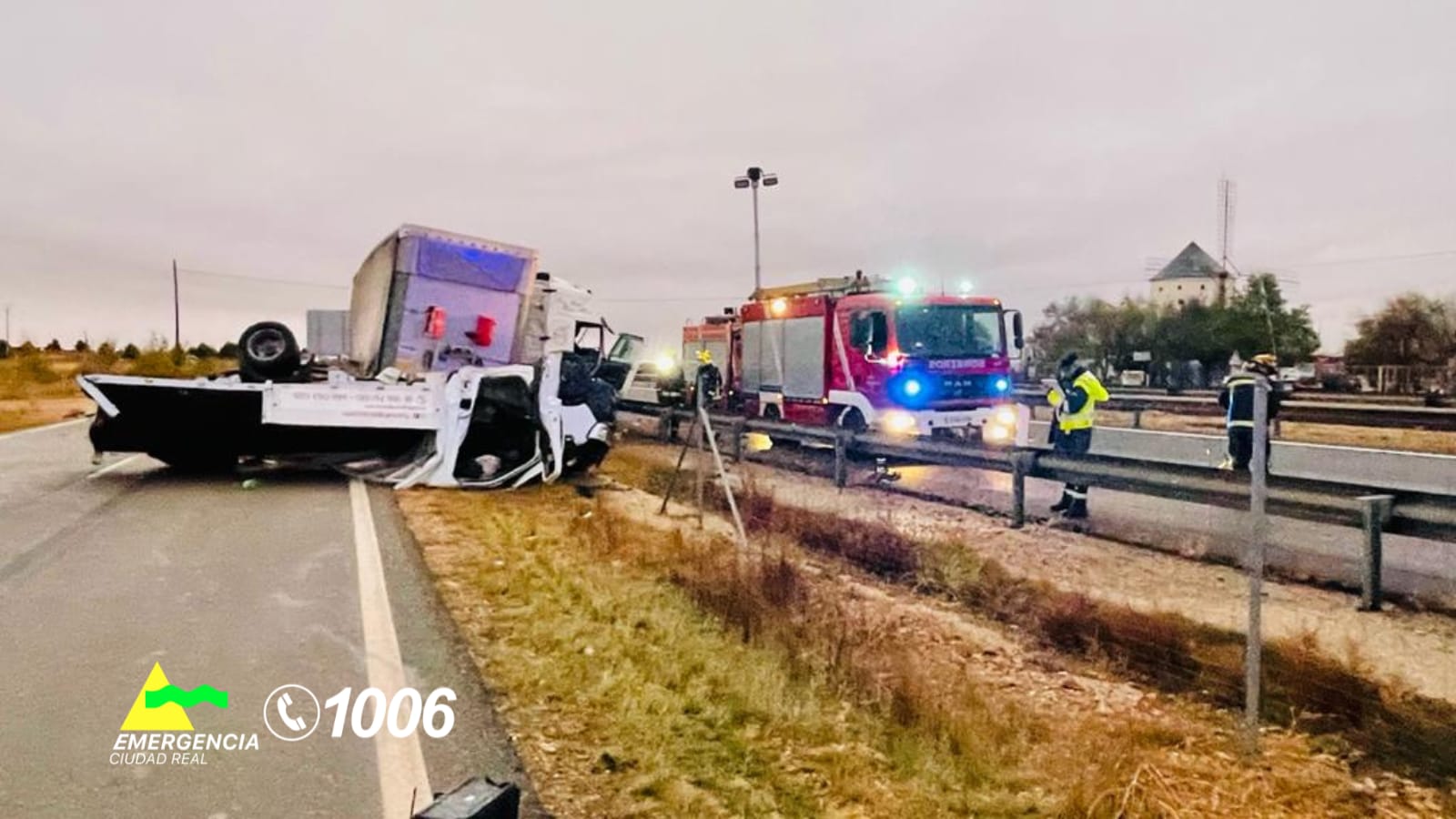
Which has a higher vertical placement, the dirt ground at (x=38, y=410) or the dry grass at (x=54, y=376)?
the dry grass at (x=54, y=376)

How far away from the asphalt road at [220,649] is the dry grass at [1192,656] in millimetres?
3486

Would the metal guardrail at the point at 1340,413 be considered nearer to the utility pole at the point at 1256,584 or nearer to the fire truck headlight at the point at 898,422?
the fire truck headlight at the point at 898,422

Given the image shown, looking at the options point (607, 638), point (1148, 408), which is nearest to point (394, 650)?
point (607, 638)

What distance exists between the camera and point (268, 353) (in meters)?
11.3

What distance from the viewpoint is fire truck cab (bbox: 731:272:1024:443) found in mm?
13734

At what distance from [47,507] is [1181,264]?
228ft

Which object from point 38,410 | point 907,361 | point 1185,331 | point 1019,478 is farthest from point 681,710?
point 1185,331

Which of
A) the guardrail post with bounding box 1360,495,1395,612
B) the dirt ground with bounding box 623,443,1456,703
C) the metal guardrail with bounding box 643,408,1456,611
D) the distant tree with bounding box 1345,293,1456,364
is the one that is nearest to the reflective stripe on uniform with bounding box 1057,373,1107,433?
the metal guardrail with bounding box 643,408,1456,611

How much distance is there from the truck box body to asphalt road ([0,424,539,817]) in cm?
324

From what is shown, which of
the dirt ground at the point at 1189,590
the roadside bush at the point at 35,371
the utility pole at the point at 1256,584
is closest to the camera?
the utility pole at the point at 1256,584

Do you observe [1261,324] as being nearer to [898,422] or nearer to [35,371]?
[898,422]

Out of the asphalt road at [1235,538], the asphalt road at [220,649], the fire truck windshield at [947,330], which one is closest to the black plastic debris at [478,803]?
the asphalt road at [220,649]

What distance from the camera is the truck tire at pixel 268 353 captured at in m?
11.1

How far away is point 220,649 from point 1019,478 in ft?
23.2
